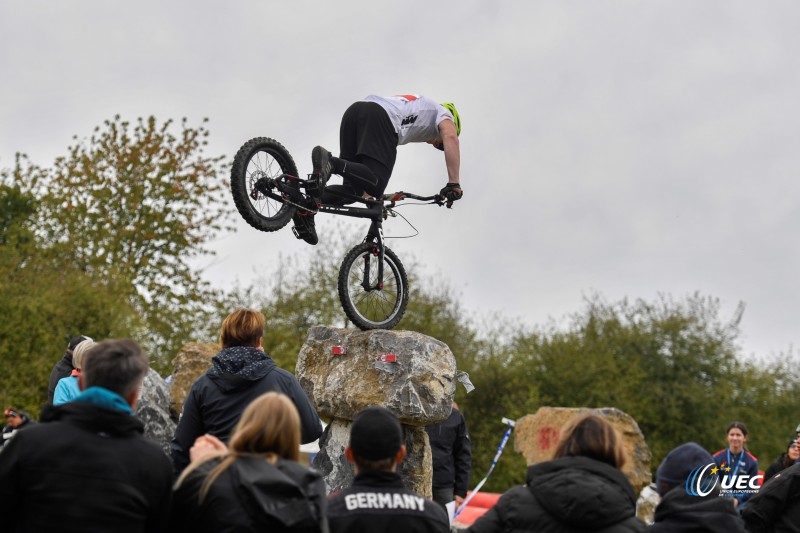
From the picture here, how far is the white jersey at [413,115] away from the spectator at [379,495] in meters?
4.61

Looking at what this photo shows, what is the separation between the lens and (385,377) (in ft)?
29.4

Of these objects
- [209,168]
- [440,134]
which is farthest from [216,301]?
[440,134]

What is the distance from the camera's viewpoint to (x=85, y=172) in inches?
1019

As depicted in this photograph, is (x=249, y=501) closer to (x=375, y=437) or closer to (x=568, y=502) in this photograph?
(x=375, y=437)

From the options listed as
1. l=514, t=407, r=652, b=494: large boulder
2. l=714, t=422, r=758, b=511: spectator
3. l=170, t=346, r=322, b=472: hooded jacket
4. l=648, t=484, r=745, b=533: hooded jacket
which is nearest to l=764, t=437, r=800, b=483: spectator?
l=714, t=422, r=758, b=511: spectator

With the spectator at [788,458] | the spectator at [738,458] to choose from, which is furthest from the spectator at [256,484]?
the spectator at [738,458]

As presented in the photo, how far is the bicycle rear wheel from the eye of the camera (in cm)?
737

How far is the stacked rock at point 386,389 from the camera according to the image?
29.0 ft

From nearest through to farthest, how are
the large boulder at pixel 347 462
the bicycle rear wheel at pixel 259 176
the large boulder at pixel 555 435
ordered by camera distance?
the bicycle rear wheel at pixel 259 176
the large boulder at pixel 347 462
the large boulder at pixel 555 435

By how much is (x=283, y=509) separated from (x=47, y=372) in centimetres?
1504

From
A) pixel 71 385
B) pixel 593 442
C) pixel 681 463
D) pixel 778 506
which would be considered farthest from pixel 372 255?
pixel 593 442

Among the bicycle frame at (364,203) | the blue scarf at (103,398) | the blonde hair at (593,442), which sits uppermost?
the bicycle frame at (364,203)

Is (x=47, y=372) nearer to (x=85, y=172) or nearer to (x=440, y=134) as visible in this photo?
(x=85, y=172)

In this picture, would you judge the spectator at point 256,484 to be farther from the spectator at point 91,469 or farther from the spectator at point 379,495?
the spectator at point 379,495
